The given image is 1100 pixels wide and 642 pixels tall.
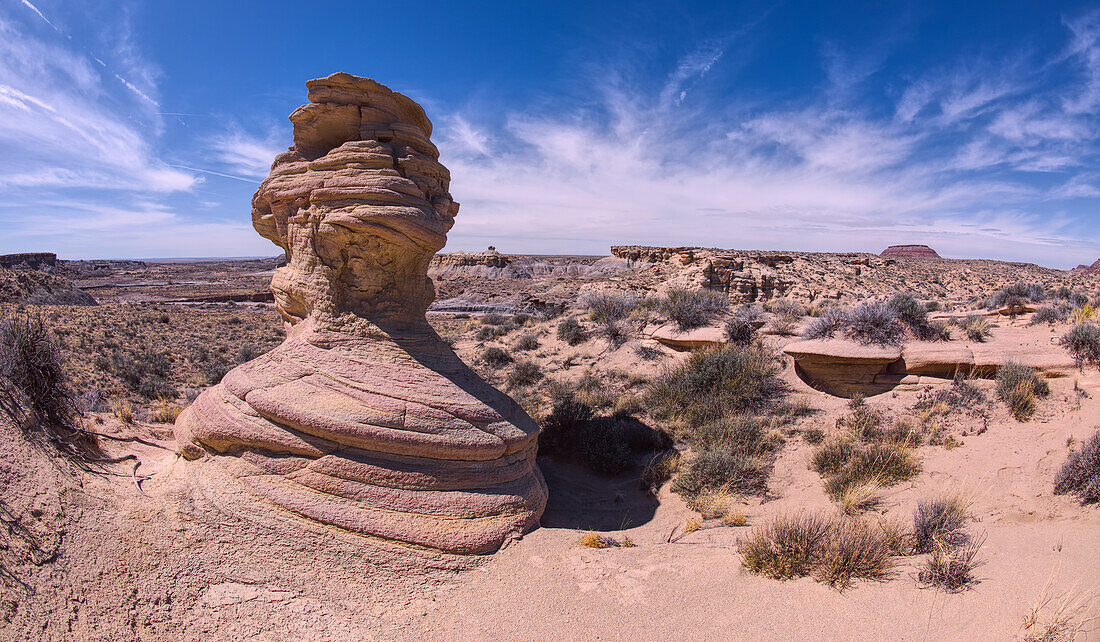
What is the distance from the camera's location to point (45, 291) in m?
25.2

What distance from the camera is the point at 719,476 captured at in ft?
19.6

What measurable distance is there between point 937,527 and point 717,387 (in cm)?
426

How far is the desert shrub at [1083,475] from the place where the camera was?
461 centimetres

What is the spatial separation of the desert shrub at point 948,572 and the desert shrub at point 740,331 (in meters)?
6.35

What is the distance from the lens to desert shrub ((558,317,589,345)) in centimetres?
1298

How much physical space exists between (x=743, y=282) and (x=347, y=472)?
1788 centimetres

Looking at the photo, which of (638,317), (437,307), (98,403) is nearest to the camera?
(98,403)

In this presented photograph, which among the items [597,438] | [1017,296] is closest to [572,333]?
[597,438]

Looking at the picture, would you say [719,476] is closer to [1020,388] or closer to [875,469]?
[875,469]

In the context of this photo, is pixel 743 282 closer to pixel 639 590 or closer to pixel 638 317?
pixel 638 317

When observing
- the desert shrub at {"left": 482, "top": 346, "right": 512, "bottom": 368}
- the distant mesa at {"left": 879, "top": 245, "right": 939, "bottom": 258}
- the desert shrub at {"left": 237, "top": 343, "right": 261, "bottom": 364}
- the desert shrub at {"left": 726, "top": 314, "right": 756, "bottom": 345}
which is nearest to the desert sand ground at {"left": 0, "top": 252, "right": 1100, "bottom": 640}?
the desert shrub at {"left": 726, "top": 314, "right": 756, "bottom": 345}

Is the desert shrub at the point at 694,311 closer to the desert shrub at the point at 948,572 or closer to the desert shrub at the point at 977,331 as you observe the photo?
the desert shrub at the point at 977,331

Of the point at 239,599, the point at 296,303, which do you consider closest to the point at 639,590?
the point at 239,599

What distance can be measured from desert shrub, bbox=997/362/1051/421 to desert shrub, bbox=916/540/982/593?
4.34 meters
